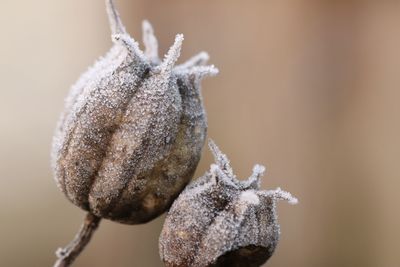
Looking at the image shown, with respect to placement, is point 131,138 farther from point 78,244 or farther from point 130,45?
point 78,244

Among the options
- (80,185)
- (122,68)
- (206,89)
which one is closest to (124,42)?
(122,68)

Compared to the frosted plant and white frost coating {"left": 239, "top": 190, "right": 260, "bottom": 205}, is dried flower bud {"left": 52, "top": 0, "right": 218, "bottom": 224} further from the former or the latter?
white frost coating {"left": 239, "top": 190, "right": 260, "bottom": 205}

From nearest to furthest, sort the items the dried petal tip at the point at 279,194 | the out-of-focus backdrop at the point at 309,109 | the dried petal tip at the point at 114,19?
the dried petal tip at the point at 279,194
the dried petal tip at the point at 114,19
the out-of-focus backdrop at the point at 309,109

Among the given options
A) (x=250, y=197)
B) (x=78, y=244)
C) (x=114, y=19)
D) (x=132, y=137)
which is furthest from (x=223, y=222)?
(x=114, y=19)

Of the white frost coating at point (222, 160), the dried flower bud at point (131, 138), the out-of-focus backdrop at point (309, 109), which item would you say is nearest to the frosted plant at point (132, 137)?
the dried flower bud at point (131, 138)

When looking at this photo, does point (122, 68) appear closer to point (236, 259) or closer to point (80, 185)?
point (80, 185)

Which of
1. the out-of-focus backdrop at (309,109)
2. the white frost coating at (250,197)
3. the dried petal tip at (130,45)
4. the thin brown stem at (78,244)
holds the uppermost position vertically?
the out-of-focus backdrop at (309,109)

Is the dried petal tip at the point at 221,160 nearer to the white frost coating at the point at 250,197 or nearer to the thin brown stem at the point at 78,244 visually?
the white frost coating at the point at 250,197
